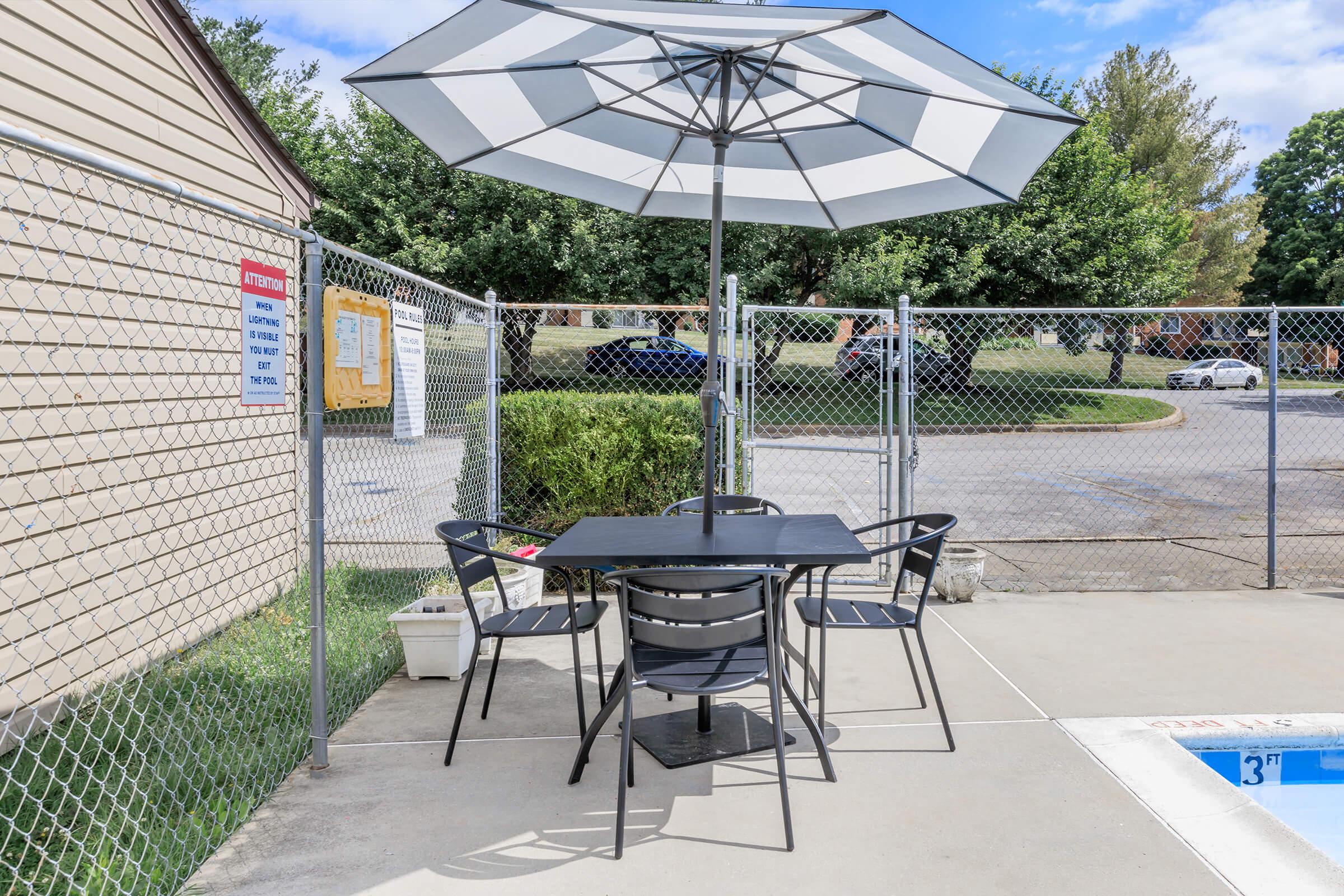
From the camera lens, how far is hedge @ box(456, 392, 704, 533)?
247 inches

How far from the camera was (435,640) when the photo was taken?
4562 mm

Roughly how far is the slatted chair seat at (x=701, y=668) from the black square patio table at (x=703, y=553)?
0.35m

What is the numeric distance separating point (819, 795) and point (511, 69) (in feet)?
11.0

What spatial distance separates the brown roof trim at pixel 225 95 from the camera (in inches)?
191

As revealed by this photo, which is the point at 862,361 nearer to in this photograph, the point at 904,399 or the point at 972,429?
the point at 972,429

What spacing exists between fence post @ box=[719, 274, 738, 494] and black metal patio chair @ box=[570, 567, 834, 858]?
3046 millimetres

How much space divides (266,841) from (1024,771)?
2.82 meters

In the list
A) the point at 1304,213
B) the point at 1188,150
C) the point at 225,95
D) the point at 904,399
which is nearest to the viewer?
the point at 225,95

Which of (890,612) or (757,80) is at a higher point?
(757,80)

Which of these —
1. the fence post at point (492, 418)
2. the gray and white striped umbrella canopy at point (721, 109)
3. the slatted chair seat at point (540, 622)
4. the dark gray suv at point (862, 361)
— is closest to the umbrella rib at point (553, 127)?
the gray and white striped umbrella canopy at point (721, 109)

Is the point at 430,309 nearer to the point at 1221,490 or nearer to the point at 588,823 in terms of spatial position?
the point at 588,823

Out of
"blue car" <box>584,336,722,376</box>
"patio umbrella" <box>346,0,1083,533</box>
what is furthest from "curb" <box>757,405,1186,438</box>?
"patio umbrella" <box>346,0,1083,533</box>

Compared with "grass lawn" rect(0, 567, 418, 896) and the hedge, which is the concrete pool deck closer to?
"grass lawn" rect(0, 567, 418, 896)

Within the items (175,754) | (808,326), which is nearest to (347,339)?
(175,754)
